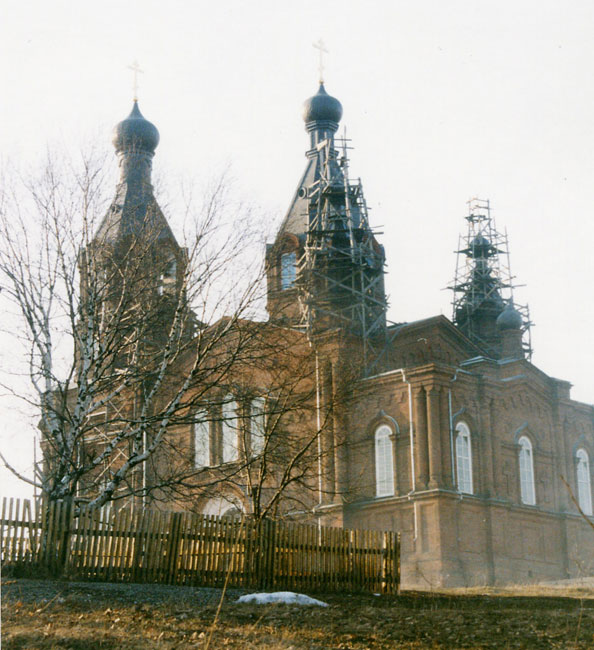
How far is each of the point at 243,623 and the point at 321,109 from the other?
32450mm

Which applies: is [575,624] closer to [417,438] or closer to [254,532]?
[254,532]

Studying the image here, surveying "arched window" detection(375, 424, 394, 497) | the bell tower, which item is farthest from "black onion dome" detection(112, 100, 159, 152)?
the bell tower

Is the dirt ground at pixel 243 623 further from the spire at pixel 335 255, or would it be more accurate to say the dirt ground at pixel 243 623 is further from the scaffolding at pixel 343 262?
the scaffolding at pixel 343 262

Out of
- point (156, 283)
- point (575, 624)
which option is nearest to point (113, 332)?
point (156, 283)

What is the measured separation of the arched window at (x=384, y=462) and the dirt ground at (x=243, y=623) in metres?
15.5

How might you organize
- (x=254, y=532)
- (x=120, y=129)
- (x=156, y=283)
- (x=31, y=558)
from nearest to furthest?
(x=31, y=558), (x=254, y=532), (x=156, y=283), (x=120, y=129)

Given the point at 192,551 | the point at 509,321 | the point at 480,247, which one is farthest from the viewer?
the point at 480,247

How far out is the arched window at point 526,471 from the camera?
3064cm

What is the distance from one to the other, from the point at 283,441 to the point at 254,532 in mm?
3492

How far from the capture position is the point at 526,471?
3098 centimetres

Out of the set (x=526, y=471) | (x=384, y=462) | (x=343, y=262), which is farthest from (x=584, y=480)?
(x=343, y=262)

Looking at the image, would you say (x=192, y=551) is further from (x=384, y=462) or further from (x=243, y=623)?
(x=384, y=462)

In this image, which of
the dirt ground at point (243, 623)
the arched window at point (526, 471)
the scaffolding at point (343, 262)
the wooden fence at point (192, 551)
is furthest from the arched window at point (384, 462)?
the dirt ground at point (243, 623)

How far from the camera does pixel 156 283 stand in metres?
18.0
